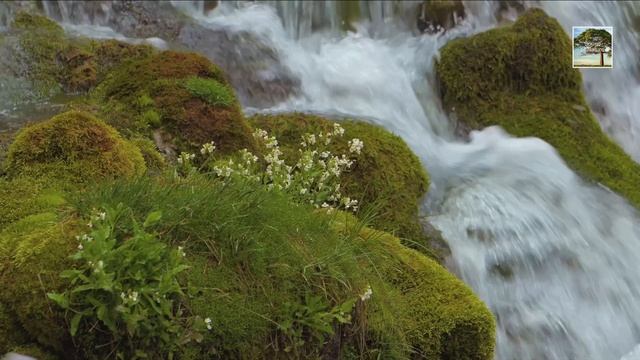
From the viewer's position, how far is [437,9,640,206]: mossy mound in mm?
9211

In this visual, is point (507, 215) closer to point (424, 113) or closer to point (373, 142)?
point (373, 142)

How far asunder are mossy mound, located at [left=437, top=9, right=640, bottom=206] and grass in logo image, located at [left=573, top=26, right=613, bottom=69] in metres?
0.34

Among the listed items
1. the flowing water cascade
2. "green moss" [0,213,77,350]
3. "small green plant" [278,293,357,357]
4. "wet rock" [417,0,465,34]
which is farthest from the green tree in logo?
"green moss" [0,213,77,350]

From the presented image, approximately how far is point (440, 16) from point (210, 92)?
18.3 ft

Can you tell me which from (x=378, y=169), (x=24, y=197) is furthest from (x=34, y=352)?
(x=378, y=169)

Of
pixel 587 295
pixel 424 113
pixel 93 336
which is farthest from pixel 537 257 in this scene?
pixel 93 336

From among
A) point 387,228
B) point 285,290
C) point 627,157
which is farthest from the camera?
point 627,157

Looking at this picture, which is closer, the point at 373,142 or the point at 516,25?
the point at 373,142

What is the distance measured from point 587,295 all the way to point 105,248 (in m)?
4.43

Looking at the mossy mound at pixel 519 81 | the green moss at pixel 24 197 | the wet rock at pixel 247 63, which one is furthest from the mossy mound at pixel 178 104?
the mossy mound at pixel 519 81

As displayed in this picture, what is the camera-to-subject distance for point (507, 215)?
22.2ft

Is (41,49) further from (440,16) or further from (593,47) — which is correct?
(593,47)

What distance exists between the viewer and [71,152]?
474 cm

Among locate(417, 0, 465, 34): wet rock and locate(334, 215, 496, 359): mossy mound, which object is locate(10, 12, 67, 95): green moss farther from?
locate(417, 0, 465, 34): wet rock
